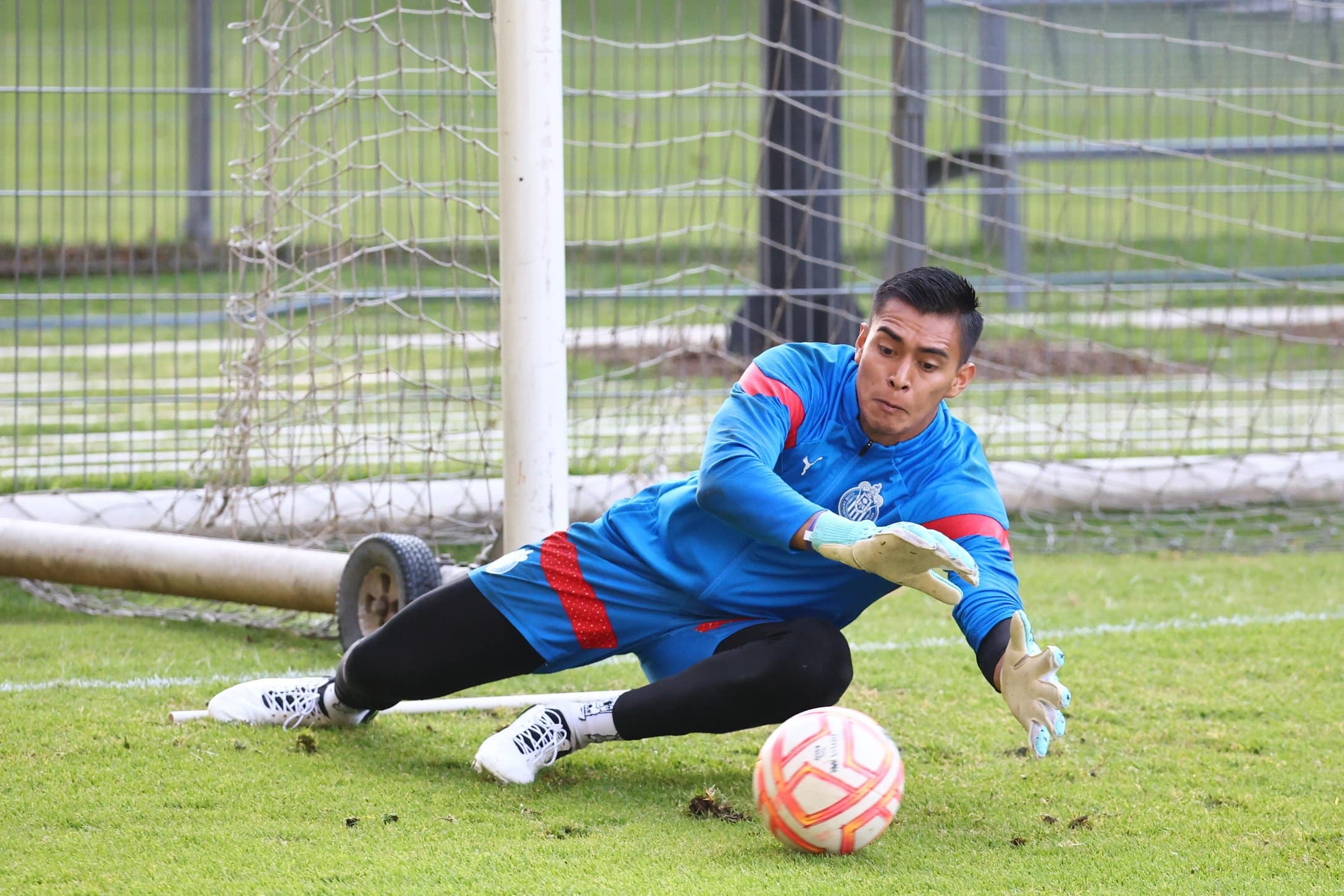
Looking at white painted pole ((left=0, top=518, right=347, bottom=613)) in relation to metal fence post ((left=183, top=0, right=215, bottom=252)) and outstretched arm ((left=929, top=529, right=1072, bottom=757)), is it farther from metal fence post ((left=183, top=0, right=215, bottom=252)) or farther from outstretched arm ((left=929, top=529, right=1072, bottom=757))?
metal fence post ((left=183, top=0, right=215, bottom=252))

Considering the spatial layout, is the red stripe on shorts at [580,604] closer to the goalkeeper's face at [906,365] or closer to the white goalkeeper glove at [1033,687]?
the goalkeeper's face at [906,365]

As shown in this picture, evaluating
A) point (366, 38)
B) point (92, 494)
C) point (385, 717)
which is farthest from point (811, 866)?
point (366, 38)

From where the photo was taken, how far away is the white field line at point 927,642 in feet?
12.9

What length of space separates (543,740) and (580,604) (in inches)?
11.7

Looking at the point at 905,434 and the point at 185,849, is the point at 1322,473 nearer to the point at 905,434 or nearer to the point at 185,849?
the point at 905,434

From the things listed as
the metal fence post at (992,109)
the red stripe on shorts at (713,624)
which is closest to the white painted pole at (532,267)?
the red stripe on shorts at (713,624)

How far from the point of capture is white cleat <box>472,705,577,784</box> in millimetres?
3156

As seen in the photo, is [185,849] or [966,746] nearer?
[185,849]

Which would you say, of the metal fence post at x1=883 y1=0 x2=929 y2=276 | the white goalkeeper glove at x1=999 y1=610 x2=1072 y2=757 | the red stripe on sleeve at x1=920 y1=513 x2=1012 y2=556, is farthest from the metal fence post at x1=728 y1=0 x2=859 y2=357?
the white goalkeeper glove at x1=999 y1=610 x2=1072 y2=757

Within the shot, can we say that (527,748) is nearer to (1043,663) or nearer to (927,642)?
(1043,663)

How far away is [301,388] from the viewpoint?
5.51 metres

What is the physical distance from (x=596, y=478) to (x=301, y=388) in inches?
47.9

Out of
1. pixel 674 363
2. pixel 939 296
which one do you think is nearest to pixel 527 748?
pixel 939 296

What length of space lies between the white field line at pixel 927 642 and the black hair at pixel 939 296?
5.18 feet
